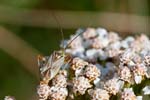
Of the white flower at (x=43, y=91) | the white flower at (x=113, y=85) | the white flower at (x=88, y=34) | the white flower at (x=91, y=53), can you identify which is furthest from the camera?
the white flower at (x=88, y=34)

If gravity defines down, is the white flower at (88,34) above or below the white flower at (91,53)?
above

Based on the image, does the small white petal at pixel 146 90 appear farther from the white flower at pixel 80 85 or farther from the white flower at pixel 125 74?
the white flower at pixel 80 85

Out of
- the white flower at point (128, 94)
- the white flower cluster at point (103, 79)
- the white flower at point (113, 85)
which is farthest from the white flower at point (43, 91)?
the white flower at point (128, 94)

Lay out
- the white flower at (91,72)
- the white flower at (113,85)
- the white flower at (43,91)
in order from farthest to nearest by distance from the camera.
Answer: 1. the white flower at (91,72)
2. the white flower at (113,85)
3. the white flower at (43,91)

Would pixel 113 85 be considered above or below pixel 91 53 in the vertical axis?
below

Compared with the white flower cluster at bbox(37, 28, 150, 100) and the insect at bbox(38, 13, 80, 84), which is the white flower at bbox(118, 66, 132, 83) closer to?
the white flower cluster at bbox(37, 28, 150, 100)

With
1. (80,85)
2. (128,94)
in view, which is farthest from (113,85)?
(80,85)

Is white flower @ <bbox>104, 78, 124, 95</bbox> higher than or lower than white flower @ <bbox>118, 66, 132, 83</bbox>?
lower

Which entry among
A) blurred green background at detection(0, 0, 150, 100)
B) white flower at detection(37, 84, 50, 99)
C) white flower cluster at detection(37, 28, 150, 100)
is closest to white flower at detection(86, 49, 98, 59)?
white flower cluster at detection(37, 28, 150, 100)

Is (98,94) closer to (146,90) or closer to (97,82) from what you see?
(97,82)
